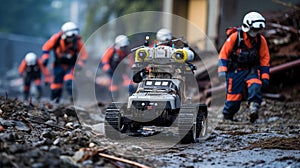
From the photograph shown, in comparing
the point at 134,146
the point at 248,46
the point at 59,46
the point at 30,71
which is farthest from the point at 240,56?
the point at 30,71

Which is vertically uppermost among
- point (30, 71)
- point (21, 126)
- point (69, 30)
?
point (69, 30)

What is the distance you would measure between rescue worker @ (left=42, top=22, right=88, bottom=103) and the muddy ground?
3121 mm

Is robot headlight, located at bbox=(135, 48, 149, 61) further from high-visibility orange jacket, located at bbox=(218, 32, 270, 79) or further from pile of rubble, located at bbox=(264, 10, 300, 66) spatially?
pile of rubble, located at bbox=(264, 10, 300, 66)

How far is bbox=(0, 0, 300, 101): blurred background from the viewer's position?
12.5 m

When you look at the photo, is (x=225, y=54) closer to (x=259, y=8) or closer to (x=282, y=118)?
(x=282, y=118)

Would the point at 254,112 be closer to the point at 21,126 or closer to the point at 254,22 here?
the point at 254,22

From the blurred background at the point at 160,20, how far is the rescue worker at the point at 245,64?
260 cm

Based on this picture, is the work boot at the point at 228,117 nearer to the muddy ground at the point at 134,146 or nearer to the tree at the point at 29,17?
the muddy ground at the point at 134,146

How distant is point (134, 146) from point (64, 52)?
6.61 m

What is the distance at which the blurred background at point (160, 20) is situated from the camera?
12.5 metres

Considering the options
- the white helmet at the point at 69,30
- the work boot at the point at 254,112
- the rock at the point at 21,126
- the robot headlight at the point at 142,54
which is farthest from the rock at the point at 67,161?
the white helmet at the point at 69,30

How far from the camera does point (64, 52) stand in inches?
512

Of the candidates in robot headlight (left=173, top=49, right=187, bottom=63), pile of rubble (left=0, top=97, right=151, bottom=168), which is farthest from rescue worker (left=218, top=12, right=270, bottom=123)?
pile of rubble (left=0, top=97, right=151, bottom=168)

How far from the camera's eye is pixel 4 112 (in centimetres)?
830
